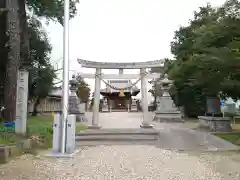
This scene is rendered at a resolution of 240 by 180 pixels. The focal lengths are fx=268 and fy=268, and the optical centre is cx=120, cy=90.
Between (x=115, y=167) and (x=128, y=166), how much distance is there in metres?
0.31

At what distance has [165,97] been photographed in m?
20.5

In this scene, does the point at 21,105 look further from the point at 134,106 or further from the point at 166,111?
the point at 134,106

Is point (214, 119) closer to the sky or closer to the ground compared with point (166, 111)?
closer to the ground

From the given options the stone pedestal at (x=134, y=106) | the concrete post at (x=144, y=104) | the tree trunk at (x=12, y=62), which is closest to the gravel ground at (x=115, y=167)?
the tree trunk at (x=12, y=62)

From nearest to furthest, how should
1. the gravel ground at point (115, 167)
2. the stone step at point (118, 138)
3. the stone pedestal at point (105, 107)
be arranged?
the gravel ground at point (115, 167) < the stone step at point (118, 138) < the stone pedestal at point (105, 107)

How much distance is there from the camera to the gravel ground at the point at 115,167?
530cm

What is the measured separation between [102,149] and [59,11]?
29.3 feet

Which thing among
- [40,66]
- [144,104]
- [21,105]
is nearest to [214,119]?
[144,104]

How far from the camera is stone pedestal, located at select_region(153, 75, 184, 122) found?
19.4m

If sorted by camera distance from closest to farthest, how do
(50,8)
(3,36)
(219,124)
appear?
(3,36) → (219,124) → (50,8)

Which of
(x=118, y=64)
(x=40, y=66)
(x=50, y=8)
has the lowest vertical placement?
(x=118, y=64)

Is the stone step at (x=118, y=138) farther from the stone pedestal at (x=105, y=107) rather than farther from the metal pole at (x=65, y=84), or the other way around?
the stone pedestal at (x=105, y=107)

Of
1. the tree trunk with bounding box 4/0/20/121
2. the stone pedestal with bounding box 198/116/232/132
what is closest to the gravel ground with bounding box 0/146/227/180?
the tree trunk with bounding box 4/0/20/121

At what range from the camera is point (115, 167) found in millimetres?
6133
